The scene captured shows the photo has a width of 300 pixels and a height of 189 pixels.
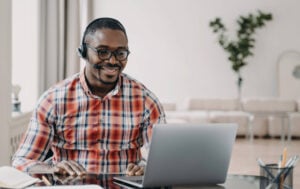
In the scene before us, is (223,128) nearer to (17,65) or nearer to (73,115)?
(73,115)

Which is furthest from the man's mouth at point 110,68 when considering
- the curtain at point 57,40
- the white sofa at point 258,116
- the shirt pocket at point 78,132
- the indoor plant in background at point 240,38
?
the indoor plant in background at point 240,38

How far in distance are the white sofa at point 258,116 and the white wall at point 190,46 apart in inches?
36.5

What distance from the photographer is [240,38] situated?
10.5m

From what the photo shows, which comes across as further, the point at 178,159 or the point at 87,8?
the point at 87,8

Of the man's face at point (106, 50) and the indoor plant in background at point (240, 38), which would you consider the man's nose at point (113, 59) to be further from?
the indoor plant in background at point (240, 38)

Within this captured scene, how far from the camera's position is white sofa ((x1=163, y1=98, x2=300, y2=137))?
9375 millimetres

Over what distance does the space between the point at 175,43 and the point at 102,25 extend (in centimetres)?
862

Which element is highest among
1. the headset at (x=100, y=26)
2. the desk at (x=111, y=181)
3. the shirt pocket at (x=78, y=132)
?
the headset at (x=100, y=26)

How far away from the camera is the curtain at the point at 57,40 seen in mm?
5465

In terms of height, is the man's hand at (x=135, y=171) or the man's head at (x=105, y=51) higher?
the man's head at (x=105, y=51)

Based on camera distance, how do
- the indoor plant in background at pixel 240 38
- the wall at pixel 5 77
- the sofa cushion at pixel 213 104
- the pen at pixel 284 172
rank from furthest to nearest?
1. the indoor plant in background at pixel 240 38
2. the sofa cushion at pixel 213 104
3. the wall at pixel 5 77
4. the pen at pixel 284 172

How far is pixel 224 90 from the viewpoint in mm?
10867

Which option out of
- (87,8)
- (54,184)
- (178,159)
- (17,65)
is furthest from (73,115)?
(87,8)

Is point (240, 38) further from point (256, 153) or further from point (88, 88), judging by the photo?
point (88, 88)
